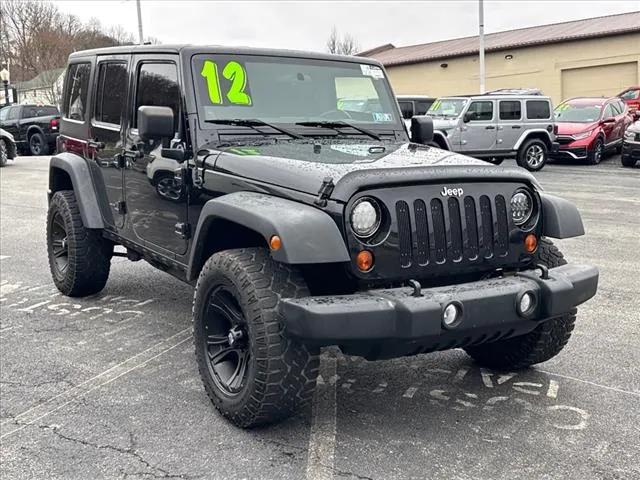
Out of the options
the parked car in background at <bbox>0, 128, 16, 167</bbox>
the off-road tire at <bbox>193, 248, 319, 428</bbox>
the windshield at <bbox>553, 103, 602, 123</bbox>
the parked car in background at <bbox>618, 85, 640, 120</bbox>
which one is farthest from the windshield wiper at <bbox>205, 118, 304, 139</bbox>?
the parked car in background at <bbox>618, 85, 640, 120</bbox>

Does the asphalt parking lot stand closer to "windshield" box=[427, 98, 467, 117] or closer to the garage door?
"windshield" box=[427, 98, 467, 117]

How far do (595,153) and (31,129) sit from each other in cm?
1677

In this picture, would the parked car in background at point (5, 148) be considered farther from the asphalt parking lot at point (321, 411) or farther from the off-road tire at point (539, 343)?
the off-road tire at point (539, 343)

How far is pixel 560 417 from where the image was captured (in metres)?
3.54

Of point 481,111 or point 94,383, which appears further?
point 481,111

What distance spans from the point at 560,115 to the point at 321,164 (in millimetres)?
17061

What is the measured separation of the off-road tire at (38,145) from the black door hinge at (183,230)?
20.3 meters

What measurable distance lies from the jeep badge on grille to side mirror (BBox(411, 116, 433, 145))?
1559mm

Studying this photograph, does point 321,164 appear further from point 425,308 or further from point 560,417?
point 560,417

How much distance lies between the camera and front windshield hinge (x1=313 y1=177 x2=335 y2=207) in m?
3.12

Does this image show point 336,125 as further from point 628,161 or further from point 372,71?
point 628,161

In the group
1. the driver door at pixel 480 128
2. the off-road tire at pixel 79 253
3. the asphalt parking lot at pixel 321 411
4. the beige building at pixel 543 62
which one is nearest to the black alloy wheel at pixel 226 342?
the asphalt parking lot at pixel 321 411

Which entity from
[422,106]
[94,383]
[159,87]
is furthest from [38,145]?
[94,383]

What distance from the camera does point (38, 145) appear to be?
2281 centimetres
